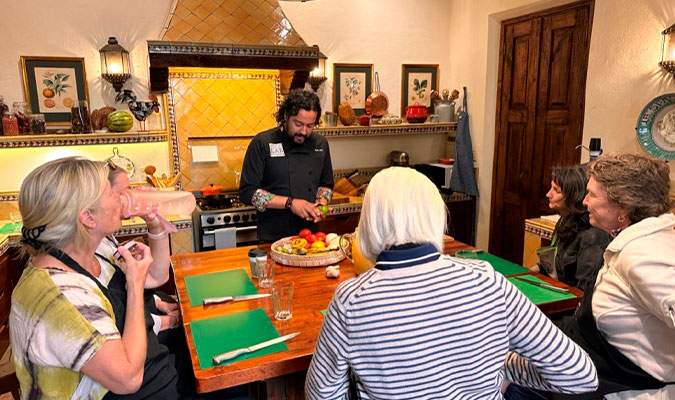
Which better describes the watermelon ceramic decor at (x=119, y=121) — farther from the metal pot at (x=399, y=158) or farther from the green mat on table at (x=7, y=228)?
the metal pot at (x=399, y=158)

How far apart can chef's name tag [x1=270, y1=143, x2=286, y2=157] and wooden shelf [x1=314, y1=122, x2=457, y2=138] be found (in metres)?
1.22

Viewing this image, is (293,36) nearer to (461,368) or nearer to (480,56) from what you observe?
(480,56)

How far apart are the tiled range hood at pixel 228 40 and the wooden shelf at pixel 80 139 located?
0.40 meters

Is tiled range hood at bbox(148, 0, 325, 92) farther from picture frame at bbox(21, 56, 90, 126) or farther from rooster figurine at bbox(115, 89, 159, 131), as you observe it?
picture frame at bbox(21, 56, 90, 126)

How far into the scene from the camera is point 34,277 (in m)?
1.21

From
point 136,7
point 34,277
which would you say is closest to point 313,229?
point 34,277

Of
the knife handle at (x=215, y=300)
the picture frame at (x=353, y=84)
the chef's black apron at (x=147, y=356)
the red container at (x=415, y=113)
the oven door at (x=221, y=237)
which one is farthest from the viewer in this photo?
the red container at (x=415, y=113)

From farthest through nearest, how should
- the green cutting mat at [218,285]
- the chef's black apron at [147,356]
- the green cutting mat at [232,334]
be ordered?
the green cutting mat at [218,285], the green cutting mat at [232,334], the chef's black apron at [147,356]

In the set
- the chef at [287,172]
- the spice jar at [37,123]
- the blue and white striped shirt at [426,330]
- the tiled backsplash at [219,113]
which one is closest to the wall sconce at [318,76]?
the tiled backsplash at [219,113]

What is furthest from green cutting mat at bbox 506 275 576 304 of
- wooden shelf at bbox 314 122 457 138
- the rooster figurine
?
the rooster figurine

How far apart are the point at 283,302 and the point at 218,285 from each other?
0.45 metres

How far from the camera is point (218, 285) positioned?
1.99 meters

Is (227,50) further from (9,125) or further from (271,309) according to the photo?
(271,309)

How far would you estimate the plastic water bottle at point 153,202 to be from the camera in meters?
1.54
